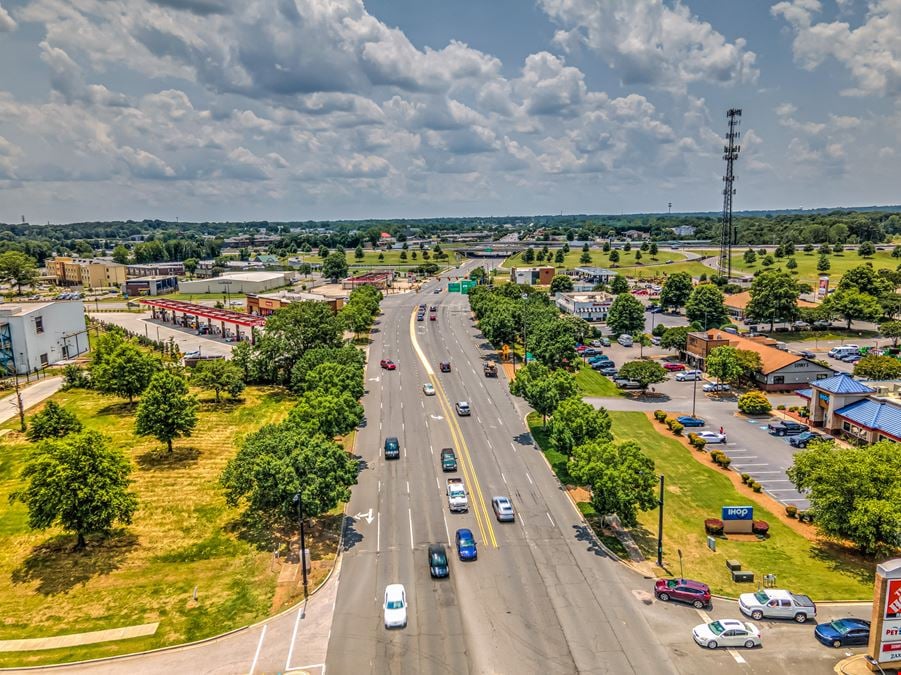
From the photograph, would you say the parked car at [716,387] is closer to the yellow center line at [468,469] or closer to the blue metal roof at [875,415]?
the blue metal roof at [875,415]

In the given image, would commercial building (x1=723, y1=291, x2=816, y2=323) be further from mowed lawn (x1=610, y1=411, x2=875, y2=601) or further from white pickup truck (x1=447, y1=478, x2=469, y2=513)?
white pickup truck (x1=447, y1=478, x2=469, y2=513)

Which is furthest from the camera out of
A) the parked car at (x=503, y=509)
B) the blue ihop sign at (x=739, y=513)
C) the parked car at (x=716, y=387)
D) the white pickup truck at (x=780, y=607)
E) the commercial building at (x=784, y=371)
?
the parked car at (x=716, y=387)

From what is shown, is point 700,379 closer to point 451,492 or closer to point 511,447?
point 511,447

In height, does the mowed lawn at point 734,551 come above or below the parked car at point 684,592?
below

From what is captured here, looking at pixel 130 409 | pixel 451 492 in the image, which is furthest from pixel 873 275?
pixel 130 409

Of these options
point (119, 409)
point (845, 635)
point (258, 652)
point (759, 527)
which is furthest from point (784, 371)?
point (119, 409)

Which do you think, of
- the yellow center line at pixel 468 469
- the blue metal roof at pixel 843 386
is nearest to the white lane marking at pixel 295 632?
the yellow center line at pixel 468 469
